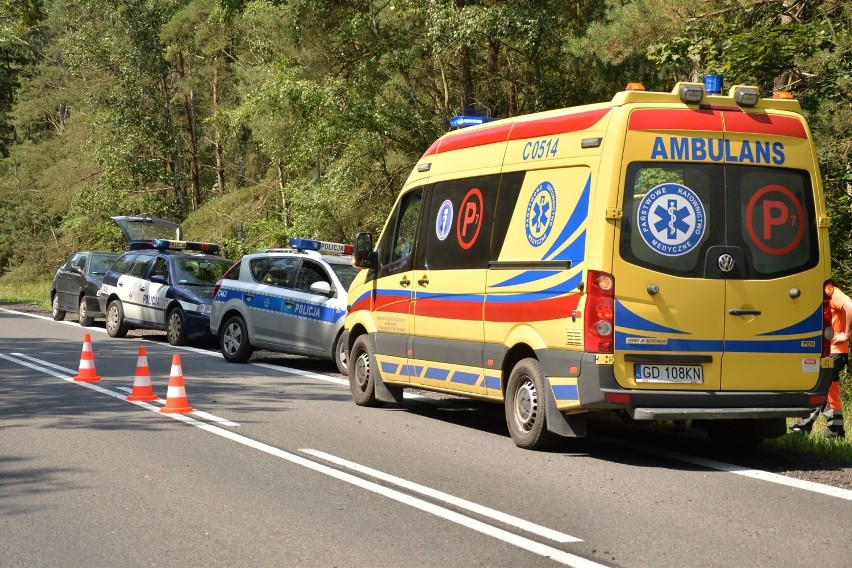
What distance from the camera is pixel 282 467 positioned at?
8891mm

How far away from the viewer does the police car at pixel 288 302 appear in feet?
54.5

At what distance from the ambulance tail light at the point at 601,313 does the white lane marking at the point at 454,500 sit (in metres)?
1.79

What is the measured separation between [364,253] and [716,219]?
444cm

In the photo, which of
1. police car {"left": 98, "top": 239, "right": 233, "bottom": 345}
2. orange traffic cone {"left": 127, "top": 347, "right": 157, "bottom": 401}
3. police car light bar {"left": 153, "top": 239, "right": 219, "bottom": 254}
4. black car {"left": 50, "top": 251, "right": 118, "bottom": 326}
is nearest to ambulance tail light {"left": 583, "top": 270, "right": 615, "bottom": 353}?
orange traffic cone {"left": 127, "top": 347, "right": 157, "bottom": 401}

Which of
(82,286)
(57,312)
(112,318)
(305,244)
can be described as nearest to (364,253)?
(305,244)

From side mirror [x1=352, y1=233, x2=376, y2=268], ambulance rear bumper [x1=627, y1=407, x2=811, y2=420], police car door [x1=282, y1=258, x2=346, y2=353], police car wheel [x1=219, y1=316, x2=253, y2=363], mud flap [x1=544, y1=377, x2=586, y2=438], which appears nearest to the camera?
ambulance rear bumper [x1=627, y1=407, x2=811, y2=420]

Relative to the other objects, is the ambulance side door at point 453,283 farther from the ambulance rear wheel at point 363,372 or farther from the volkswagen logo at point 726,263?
the volkswagen logo at point 726,263

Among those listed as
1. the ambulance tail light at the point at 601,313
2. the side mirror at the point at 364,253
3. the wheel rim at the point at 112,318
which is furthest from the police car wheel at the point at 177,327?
the ambulance tail light at the point at 601,313

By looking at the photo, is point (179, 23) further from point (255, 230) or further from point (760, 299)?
point (760, 299)

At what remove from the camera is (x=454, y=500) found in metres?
7.66

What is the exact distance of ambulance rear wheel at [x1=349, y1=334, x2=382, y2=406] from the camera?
12.6 metres

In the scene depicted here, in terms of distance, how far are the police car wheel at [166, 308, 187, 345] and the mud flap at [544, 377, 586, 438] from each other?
12825mm

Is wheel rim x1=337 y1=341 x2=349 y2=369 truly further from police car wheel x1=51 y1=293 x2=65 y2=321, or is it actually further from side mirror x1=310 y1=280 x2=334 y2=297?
police car wheel x1=51 y1=293 x2=65 y2=321

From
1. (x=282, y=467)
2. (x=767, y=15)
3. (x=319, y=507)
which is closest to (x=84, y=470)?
(x=282, y=467)
